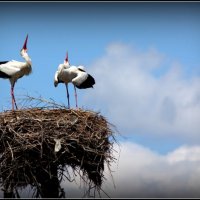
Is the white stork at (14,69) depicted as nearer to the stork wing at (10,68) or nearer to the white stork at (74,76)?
the stork wing at (10,68)

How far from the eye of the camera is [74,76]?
1609 cm

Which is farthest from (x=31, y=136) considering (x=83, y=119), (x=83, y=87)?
(x=83, y=87)

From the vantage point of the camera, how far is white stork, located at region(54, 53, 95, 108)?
15852mm

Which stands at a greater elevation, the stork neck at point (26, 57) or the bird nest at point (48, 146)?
the stork neck at point (26, 57)

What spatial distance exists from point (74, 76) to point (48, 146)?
4.76 m

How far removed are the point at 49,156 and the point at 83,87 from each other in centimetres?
456

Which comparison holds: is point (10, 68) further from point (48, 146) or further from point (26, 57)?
point (48, 146)

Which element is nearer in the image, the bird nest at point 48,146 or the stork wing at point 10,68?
the bird nest at point 48,146

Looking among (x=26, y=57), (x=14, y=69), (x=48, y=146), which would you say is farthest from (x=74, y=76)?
(x=48, y=146)

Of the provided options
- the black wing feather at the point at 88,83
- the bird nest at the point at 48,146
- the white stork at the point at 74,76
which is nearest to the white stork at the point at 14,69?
the white stork at the point at 74,76

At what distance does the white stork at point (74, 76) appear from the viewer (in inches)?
624

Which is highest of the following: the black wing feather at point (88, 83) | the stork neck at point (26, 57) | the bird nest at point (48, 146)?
the stork neck at point (26, 57)

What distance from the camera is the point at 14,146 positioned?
11.6 metres

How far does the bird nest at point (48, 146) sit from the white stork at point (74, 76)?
12.1 ft
